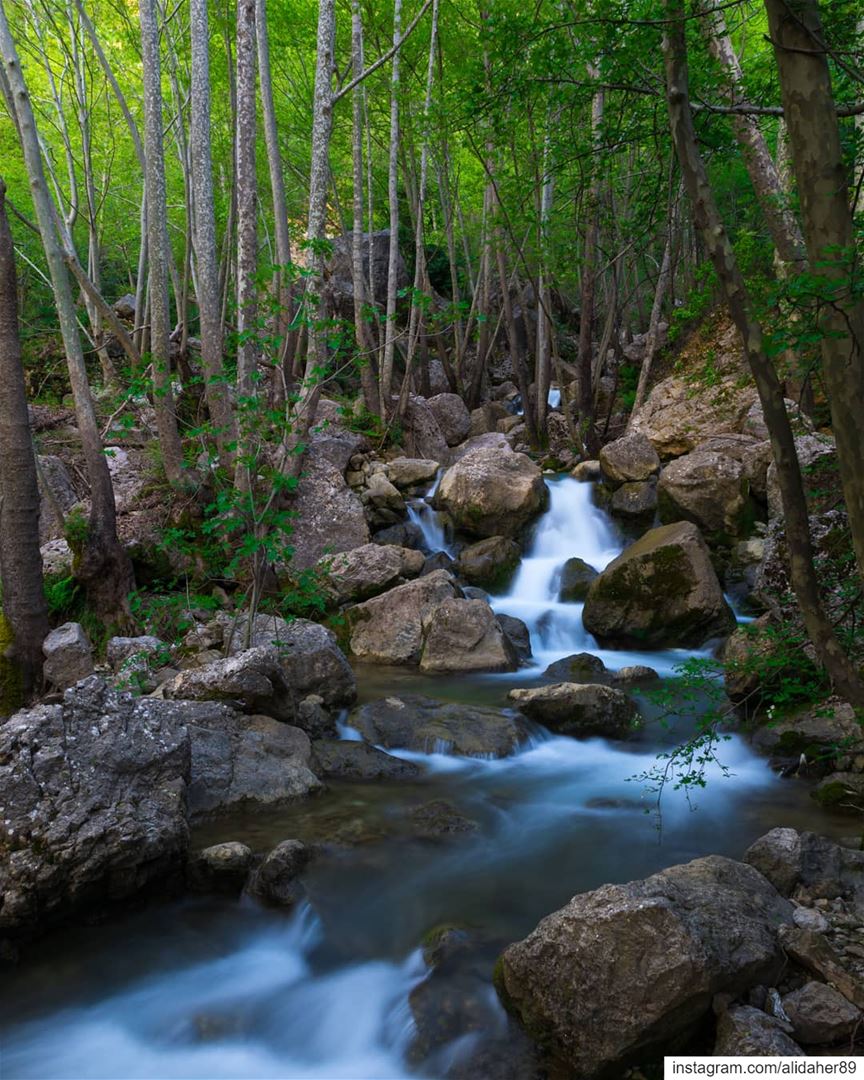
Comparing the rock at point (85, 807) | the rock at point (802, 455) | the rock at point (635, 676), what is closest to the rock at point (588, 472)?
the rock at point (802, 455)

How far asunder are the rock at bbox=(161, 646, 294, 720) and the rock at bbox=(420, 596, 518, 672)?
2514 mm

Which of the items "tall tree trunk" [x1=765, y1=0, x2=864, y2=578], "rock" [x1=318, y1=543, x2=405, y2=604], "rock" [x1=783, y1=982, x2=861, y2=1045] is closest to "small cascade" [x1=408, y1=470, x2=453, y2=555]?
"rock" [x1=318, y1=543, x2=405, y2=604]

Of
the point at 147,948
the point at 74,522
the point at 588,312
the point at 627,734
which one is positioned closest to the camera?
the point at 147,948

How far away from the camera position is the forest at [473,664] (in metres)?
3.29

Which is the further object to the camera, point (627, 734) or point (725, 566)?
point (725, 566)

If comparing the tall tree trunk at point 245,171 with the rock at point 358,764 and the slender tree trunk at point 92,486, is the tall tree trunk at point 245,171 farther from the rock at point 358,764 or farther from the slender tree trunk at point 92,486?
the rock at point 358,764

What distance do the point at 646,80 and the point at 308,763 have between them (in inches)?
191

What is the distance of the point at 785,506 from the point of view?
3.50m

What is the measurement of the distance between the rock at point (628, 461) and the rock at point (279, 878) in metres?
8.75

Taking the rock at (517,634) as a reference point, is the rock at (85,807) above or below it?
above

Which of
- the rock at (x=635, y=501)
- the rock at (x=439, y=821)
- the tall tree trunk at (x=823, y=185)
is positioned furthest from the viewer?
the rock at (x=635, y=501)

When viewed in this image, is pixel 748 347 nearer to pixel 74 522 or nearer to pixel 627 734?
pixel 627 734

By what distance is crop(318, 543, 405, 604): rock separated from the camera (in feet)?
33.4

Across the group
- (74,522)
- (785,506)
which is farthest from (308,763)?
(74,522)
